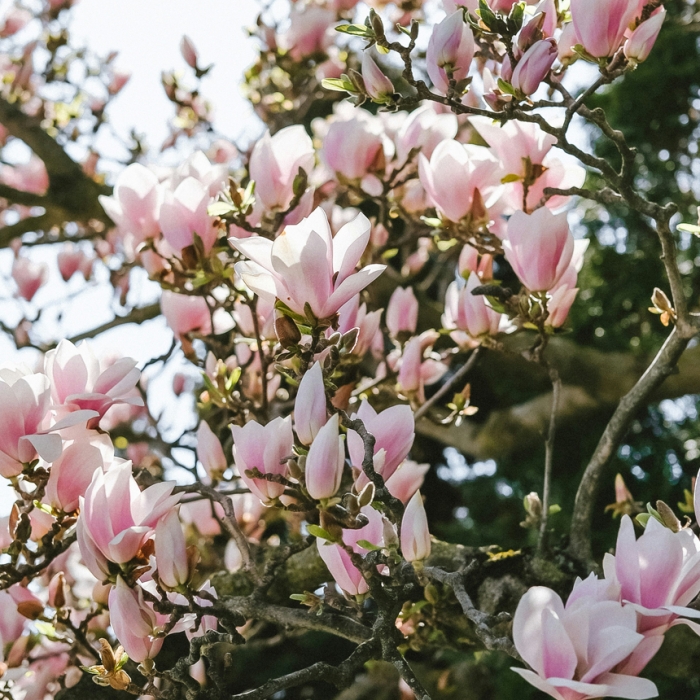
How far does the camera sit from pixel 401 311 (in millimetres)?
1245

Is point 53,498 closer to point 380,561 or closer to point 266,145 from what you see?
point 380,561

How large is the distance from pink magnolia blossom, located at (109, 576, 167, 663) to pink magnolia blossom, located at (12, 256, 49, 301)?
5.71ft

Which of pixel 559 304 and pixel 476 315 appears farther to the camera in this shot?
pixel 476 315

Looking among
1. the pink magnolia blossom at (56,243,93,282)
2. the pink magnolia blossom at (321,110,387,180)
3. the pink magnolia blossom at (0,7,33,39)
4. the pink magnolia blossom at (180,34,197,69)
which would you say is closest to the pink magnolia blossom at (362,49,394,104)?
the pink magnolia blossom at (321,110,387,180)

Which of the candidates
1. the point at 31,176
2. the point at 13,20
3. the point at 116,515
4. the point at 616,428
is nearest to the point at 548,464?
the point at 616,428

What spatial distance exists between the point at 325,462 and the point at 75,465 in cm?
27

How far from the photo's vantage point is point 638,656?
1.62 feet

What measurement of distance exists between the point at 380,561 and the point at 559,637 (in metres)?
0.19

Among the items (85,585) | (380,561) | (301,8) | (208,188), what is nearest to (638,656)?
(380,561)

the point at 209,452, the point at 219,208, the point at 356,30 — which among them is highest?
the point at 356,30

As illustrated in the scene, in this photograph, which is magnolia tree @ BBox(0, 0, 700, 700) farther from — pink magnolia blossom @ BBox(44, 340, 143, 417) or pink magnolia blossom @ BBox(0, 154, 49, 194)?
pink magnolia blossom @ BBox(0, 154, 49, 194)

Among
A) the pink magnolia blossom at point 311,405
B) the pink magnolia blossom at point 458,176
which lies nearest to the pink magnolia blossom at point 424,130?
the pink magnolia blossom at point 458,176

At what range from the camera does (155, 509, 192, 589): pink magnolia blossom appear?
24.4 inches

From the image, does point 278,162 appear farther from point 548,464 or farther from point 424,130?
point 548,464
